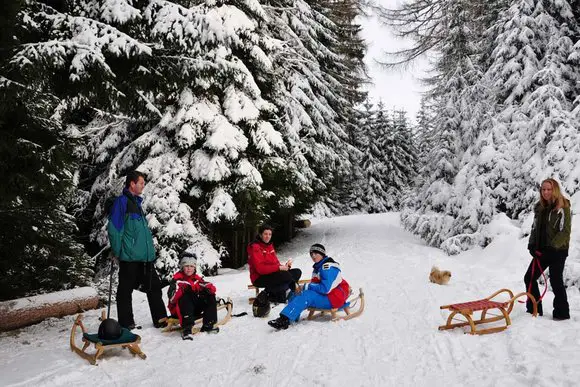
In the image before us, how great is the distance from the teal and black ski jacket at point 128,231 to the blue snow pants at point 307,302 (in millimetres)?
2142

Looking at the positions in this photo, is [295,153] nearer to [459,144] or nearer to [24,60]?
[459,144]

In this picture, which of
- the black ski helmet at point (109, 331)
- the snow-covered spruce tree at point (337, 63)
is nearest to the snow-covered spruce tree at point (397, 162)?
the snow-covered spruce tree at point (337, 63)

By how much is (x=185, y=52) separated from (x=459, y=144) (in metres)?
12.0

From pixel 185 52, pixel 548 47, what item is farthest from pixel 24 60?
pixel 548 47

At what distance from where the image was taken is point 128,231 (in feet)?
18.6

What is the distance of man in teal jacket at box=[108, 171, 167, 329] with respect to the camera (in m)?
5.57

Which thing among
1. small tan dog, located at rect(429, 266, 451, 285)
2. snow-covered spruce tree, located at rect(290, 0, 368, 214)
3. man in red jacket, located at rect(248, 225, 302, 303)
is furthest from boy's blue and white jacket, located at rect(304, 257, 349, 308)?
snow-covered spruce tree, located at rect(290, 0, 368, 214)

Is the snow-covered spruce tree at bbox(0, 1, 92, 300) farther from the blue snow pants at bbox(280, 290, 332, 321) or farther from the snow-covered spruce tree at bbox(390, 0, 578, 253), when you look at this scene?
the snow-covered spruce tree at bbox(390, 0, 578, 253)

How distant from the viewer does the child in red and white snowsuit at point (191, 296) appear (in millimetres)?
5848

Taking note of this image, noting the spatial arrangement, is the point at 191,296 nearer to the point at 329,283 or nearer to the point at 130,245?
the point at 130,245

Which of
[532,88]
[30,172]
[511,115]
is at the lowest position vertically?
[30,172]

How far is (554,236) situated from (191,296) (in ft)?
16.4

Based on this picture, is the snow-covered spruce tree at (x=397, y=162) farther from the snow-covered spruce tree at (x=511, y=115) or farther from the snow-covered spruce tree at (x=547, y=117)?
the snow-covered spruce tree at (x=547, y=117)

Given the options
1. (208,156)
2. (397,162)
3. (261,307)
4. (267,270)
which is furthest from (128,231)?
(397,162)
